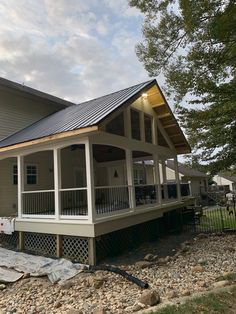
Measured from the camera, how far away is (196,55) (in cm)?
819

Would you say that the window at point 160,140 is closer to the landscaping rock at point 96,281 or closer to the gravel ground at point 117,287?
the gravel ground at point 117,287

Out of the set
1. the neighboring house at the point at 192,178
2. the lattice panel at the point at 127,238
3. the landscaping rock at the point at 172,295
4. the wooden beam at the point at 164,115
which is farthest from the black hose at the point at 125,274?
the neighboring house at the point at 192,178

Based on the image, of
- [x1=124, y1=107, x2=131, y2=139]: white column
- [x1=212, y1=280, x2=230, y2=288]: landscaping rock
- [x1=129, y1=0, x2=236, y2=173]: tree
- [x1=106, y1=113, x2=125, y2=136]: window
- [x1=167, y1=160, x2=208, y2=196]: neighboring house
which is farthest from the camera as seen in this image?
[x1=167, y1=160, x2=208, y2=196]: neighboring house

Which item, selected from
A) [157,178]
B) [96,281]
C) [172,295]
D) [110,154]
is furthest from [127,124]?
[172,295]

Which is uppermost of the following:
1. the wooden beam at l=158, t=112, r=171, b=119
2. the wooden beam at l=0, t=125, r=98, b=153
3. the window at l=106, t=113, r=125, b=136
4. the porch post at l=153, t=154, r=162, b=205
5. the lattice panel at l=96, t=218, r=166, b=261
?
the wooden beam at l=158, t=112, r=171, b=119

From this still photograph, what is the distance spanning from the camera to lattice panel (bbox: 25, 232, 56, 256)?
31.6 feet

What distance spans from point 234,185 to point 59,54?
45.3 metres

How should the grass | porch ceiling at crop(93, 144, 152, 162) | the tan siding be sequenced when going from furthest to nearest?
porch ceiling at crop(93, 144, 152, 162) < the tan siding < the grass

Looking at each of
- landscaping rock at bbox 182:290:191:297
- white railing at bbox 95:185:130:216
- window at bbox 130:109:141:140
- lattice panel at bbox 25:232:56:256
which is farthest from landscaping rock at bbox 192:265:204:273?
window at bbox 130:109:141:140

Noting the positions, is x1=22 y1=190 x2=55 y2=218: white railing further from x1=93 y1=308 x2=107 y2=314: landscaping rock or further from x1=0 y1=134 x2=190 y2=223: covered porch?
x1=93 y1=308 x2=107 y2=314: landscaping rock

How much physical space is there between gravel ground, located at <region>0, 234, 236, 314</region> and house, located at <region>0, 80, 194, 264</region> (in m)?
1.53

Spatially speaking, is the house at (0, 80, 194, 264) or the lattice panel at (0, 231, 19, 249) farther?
the lattice panel at (0, 231, 19, 249)

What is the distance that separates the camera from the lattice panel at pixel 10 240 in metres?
10.8

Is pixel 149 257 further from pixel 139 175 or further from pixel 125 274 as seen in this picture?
pixel 139 175
